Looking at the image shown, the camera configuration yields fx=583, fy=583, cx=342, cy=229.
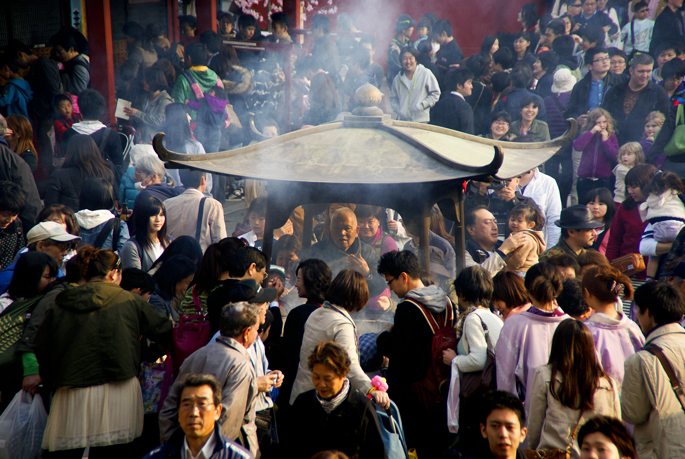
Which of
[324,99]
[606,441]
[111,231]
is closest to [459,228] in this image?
[606,441]

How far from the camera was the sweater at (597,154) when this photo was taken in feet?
20.2

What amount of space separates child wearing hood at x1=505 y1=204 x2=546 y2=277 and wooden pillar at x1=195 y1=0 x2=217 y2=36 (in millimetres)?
8102

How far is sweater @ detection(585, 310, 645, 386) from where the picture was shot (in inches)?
102

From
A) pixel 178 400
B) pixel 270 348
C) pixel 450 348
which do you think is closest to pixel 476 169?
pixel 450 348

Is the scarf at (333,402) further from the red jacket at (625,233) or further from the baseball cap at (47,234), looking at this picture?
the red jacket at (625,233)

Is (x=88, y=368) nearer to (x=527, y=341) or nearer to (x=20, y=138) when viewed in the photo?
(x=527, y=341)

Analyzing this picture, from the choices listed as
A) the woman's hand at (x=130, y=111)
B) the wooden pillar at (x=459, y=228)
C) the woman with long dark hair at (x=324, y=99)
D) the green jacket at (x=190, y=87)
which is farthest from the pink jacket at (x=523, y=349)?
the woman's hand at (x=130, y=111)

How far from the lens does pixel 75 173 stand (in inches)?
202

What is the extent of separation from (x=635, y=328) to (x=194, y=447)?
2.04 meters

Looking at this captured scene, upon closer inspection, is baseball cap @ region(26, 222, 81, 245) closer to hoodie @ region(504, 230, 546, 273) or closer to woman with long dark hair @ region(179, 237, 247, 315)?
woman with long dark hair @ region(179, 237, 247, 315)

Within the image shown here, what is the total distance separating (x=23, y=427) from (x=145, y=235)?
1.57 meters

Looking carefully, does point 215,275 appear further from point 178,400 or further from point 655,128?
point 655,128

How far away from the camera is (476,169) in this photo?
10.5 feet

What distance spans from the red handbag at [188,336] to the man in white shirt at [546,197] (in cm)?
338
